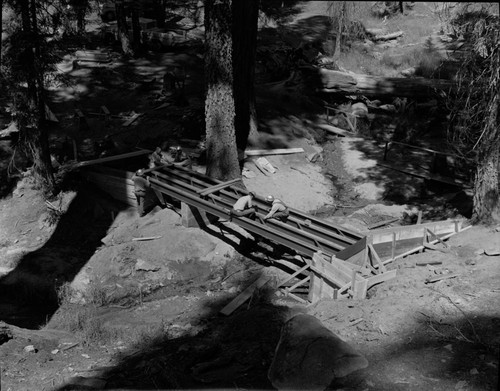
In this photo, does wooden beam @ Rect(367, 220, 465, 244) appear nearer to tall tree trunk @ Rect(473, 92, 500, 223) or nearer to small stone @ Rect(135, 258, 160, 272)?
tall tree trunk @ Rect(473, 92, 500, 223)

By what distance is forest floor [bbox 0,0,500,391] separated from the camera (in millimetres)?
7906

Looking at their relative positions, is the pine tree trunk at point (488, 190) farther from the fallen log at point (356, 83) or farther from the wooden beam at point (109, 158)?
the fallen log at point (356, 83)

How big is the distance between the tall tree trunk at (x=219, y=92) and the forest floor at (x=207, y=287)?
1.47 meters

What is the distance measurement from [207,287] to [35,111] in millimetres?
6602

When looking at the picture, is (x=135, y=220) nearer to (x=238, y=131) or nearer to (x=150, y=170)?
(x=150, y=170)

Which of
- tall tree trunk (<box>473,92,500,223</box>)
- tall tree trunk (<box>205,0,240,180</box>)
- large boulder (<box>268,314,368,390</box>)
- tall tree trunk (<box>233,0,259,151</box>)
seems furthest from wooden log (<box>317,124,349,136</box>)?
large boulder (<box>268,314,368,390</box>)

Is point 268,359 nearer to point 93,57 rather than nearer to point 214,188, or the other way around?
point 214,188

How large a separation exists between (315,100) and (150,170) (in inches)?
386

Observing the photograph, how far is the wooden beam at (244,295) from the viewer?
1134cm

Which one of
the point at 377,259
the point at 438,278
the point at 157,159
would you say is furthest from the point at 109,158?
the point at 438,278

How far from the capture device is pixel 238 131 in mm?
17703

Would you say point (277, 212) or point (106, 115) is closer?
point (277, 212)

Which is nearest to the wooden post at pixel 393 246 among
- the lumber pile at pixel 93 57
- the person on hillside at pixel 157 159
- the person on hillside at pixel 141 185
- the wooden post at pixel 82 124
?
the person on hillside at pixel 141 185

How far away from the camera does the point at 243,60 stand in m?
Answer: 17.4
